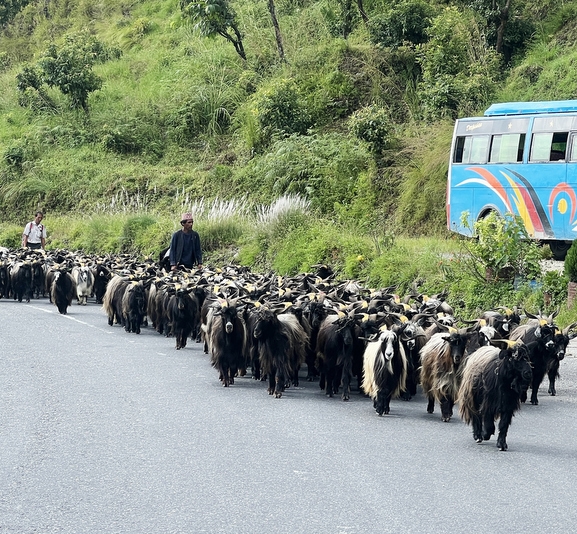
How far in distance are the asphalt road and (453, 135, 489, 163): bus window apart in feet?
35.3

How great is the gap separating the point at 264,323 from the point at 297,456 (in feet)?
12.2

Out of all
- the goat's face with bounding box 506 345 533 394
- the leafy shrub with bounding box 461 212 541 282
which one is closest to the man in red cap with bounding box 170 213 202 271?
the leafy shrub with bounding box 461 212 541 282

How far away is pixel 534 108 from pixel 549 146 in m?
1.19

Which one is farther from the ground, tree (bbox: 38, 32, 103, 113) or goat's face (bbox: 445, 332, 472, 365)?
tree (bbox: 38, 32, 103, 113)

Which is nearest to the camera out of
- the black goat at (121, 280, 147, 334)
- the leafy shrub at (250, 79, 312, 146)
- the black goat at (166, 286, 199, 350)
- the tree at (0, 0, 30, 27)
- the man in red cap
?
the black goat at (166, 286, 199, 350)

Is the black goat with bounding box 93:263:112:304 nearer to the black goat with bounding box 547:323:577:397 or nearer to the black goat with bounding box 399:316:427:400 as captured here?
the black goat with bounding box 399:316:427:400

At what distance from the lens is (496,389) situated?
31.0 feet

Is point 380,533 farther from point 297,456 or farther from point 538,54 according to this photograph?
point 538,54

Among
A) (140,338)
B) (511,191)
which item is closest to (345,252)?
(511,191)

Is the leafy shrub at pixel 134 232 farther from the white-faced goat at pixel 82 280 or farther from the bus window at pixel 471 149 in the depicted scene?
the bus window at pixel 471 149

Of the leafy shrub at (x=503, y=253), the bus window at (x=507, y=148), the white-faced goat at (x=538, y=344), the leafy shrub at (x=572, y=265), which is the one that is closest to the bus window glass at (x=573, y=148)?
the bus window at (x=507, y=148)

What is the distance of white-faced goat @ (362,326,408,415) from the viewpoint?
1088 centimetres

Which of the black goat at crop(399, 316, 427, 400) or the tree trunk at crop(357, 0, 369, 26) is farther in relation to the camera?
the tree trunk at crop(357, 0, 369, 26)

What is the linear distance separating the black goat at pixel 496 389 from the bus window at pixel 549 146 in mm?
12505
